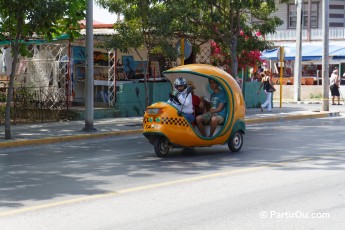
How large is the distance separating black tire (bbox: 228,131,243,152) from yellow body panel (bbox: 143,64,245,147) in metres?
0.15

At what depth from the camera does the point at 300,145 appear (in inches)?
572

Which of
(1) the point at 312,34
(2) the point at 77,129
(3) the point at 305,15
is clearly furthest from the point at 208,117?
(3) the point at 305,15

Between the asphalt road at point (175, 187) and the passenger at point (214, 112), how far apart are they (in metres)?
0.64

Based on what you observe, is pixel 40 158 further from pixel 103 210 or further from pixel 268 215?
pixel 268 215

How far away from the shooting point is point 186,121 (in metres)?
12.6

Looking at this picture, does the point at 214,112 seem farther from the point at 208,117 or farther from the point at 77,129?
the point at 77,129

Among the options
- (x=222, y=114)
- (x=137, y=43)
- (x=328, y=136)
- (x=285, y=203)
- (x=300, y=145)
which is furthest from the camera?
(x=137, y=43)

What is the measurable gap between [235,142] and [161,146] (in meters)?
1.67

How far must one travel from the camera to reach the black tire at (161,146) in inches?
501

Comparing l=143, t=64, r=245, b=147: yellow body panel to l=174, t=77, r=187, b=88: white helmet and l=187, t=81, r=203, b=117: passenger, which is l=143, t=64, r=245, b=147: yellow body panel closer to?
l=174, t=77, r=187, b=88: white helmet

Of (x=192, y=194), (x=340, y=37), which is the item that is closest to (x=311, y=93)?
(x=340, y=37)

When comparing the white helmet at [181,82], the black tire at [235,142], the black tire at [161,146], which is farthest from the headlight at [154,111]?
the black tire at [235,142]

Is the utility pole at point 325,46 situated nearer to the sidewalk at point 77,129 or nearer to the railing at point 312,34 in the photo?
the sidewalk at point 77,129

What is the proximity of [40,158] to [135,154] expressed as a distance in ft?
6.52
